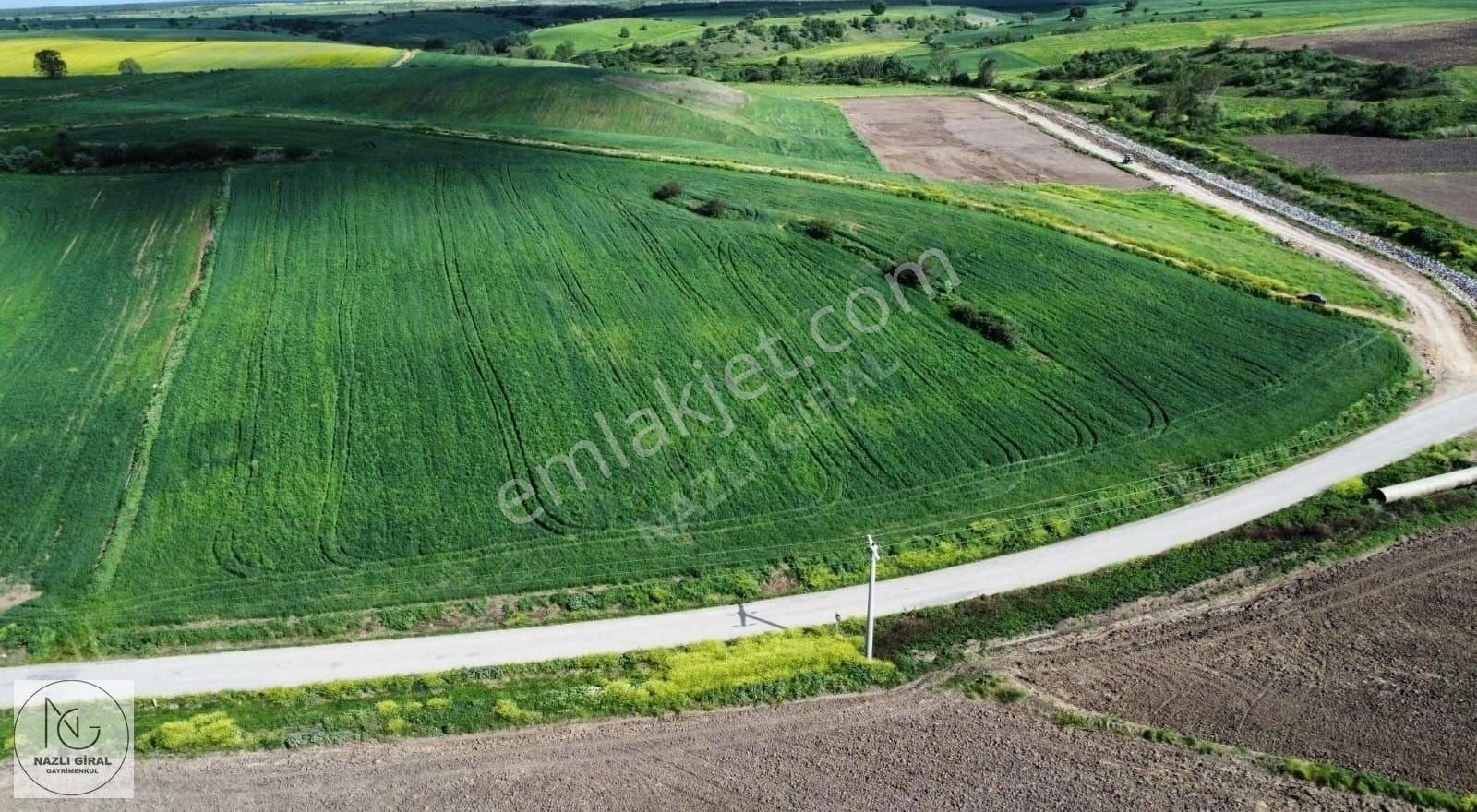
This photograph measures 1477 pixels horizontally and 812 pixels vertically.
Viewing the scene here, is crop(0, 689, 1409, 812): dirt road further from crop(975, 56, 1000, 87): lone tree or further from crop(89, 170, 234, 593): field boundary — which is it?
crop(975, 56, 1000, 87): lone tree

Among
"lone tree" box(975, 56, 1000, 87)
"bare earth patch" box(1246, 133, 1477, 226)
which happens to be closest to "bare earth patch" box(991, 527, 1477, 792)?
"bare earth patch" box(1246, 133, 1477, 226)

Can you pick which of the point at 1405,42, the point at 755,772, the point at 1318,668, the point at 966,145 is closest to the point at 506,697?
the point at 755,772

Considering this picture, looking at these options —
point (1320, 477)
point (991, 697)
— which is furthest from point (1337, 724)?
point (1320, 477)

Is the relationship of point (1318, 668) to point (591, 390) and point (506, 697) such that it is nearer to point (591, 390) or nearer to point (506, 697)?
point (506, 697)

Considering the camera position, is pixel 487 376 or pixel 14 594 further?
pixel 487 376

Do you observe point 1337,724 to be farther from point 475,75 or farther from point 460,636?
point 475,75

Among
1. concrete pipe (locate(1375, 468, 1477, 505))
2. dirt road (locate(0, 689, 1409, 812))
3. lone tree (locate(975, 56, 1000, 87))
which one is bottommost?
dirt road (locate(0, 689, 1409, 812))
